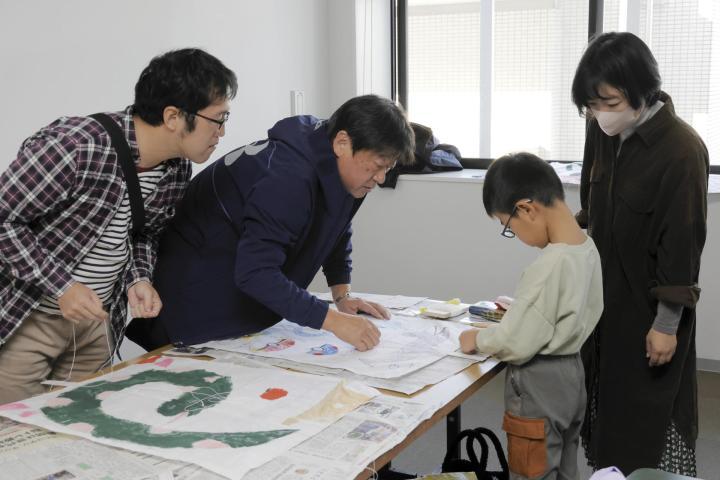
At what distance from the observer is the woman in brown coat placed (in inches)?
69.2

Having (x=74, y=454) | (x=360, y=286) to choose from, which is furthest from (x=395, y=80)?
(x=74, y=454)

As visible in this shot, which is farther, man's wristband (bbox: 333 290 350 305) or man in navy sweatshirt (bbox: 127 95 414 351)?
man's wristband (bbox: 333 290 350 305)

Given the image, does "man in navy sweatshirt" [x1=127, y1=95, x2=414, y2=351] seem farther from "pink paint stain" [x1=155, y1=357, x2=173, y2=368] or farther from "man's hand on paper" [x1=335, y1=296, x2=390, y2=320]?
"man's hand on paper" [x1=335, y1=296, x2=390, y2=320]

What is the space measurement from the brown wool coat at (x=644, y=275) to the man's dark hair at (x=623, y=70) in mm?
77

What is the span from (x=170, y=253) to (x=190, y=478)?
30.4 inches

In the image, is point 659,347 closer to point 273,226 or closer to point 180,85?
point 273,226

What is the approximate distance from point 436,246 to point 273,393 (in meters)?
2.46

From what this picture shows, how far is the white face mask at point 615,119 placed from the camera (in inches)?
71.5

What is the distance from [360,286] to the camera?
4.07 m

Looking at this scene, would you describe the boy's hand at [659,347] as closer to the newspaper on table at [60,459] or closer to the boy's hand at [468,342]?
the boy's hand at [468,342]

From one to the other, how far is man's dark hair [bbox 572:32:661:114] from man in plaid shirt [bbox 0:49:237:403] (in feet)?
2.67

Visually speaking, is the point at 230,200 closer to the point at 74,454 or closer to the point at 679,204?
the point at 74,454

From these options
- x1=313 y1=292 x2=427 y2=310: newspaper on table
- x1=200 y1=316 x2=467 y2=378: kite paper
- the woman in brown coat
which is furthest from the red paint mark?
the woman in brown coat

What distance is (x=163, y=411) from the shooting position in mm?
1352
